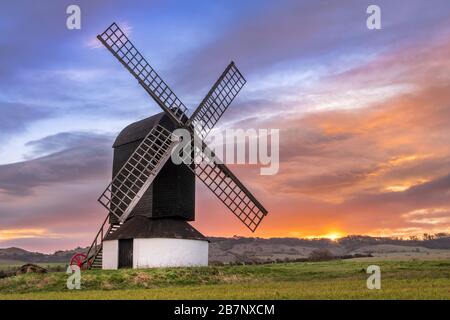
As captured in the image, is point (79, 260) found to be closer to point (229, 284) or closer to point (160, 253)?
Result: point (160, 253)

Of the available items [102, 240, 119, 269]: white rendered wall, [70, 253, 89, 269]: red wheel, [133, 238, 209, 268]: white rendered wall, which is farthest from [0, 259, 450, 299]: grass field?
[102, 240, 119, 269]: white rendered wall

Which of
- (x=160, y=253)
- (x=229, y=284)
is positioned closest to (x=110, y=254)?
(x=160, y=253)

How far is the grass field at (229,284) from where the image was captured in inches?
946

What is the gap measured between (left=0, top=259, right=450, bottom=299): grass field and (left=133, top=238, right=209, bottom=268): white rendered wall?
12.5ft

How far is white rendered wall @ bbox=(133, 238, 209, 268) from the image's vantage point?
39938 mm

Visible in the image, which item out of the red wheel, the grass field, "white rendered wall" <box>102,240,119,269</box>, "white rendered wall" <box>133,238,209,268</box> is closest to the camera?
the grass field

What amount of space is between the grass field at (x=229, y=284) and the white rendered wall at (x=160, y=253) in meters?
3.80

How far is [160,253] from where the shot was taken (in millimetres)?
40156

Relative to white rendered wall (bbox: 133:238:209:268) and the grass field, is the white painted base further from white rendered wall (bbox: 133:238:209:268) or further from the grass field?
the grass field

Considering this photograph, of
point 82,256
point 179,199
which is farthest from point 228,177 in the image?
point 82,256

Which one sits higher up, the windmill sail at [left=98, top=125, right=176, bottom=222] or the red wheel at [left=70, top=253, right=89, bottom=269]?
the windmill sail at [left=98, top=125, right=176, bottom=222]

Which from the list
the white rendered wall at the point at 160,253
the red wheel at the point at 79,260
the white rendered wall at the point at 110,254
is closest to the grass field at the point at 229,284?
the white rendered wall at the point at 160,253

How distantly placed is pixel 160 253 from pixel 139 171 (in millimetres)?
5947
